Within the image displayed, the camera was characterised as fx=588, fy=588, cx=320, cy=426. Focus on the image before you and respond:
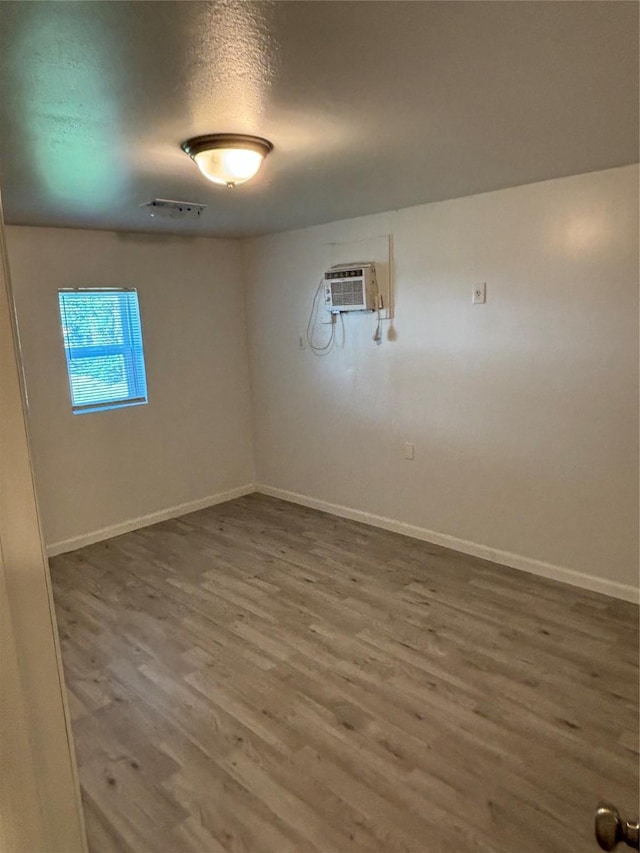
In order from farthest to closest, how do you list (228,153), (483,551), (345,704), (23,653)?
1. (483,551)
2. (345,704)
3. (228,153)
4. (23,653)

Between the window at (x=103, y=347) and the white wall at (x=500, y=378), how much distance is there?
1.23 metres

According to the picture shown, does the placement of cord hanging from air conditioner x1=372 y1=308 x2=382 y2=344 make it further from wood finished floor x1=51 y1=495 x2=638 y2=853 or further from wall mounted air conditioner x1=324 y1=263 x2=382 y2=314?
wood finished floor x1=51 y1=495 x2=638 y2=853

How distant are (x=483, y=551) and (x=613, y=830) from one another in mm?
3081

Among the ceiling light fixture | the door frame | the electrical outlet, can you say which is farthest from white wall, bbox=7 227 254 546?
the door frame

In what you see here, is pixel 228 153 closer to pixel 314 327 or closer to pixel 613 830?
pixel 613 830

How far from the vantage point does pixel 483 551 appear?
12.5 ft

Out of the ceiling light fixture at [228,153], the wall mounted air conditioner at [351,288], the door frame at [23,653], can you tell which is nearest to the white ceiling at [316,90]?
the ceiling light fixture at [228,153]

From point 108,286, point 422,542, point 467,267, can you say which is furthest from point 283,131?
point 422,542

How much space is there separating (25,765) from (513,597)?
2.99 m

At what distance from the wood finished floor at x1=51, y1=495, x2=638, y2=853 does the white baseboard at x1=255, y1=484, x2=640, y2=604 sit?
0.07 meters

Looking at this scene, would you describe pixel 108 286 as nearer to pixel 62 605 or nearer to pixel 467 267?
pixel 62 605

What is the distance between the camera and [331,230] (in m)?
4.33

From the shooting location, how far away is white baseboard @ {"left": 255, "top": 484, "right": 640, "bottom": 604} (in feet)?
10.7

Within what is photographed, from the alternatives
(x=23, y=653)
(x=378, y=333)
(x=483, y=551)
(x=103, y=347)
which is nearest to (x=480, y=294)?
(x=378, y=333)
